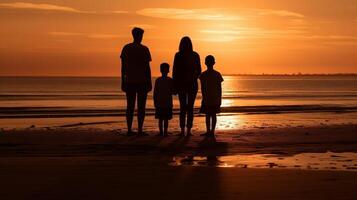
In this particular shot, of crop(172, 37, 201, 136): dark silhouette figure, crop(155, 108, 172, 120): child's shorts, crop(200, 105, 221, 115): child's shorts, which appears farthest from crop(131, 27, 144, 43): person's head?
crop(200, 105, 221, 115): child's shorts

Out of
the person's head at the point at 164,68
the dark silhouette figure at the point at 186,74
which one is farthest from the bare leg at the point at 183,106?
the person's head at the point at 164,68

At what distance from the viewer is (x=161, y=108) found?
46.4 ft

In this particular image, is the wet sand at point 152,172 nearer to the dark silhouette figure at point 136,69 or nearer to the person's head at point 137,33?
the dark silhouette figure at point 136,69

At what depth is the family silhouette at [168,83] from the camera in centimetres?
1374

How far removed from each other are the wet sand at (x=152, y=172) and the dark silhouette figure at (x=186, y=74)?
0.90m

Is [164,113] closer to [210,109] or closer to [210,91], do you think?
[210,109]

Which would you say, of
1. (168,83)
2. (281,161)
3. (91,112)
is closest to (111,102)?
(91,112)

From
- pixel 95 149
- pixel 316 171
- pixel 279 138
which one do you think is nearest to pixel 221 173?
pixel 316 171

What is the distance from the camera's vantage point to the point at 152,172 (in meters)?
→ 8.29

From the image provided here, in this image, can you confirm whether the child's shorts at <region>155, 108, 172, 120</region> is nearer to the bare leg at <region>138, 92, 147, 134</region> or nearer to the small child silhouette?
the small child silhouette

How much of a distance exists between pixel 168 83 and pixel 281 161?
4.86m

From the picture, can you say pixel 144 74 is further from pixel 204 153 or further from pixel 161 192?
pixel 161 192

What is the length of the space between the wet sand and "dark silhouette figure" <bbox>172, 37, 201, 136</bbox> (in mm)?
897

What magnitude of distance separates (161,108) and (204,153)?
11.2 ft
